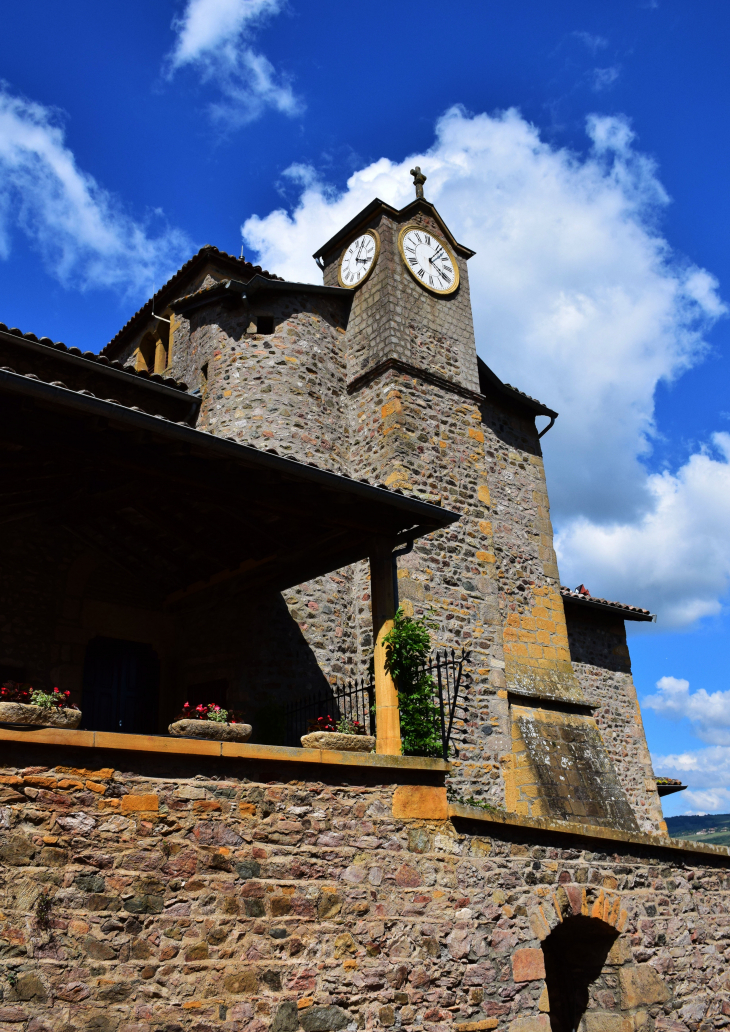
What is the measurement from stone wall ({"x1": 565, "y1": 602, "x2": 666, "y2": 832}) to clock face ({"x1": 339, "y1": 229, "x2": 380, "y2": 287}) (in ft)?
23.4

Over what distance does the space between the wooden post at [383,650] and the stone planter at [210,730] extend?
158 centimetres

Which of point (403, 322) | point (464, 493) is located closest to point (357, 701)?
point (464, 493)

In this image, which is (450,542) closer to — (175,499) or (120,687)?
(175,499)

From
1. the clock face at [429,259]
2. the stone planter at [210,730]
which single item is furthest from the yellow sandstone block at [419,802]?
the clock face at [429,259]

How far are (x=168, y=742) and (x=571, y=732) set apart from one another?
26.6ft

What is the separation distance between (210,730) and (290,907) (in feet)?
4.69

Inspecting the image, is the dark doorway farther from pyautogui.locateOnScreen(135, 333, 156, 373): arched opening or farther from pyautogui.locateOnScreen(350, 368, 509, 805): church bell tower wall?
pyautogui.locateOnScreen(135, 333, 156, 373): arched opening

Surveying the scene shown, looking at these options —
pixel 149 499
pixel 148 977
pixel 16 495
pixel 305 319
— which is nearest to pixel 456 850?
pixel 148 977

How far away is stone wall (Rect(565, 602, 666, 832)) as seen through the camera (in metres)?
14.9

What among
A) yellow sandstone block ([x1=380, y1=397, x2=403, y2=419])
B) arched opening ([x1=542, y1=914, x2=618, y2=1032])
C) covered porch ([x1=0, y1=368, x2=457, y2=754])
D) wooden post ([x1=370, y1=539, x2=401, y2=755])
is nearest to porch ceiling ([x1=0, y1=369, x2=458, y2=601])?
covered porch ([x1=0, y1=368, x2=457, y2=754])

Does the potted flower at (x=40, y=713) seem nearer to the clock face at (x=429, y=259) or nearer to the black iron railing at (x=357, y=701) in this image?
the black iron railing at (x=357, y=701)

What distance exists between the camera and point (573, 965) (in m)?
8.23

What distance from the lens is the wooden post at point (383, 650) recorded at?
725cm

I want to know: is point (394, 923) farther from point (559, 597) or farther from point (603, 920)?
point (559, 597)
